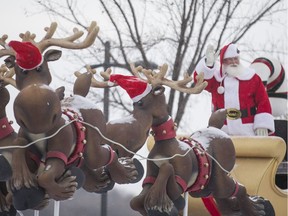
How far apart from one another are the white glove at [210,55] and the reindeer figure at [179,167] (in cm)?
69

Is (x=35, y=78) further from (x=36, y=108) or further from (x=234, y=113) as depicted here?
(x=234, y=113)

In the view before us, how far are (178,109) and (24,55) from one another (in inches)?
146

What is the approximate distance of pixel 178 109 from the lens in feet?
19.5

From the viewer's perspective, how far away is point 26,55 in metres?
2.33

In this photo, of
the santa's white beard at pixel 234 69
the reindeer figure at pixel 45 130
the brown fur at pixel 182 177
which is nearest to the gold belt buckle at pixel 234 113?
the santa's white beard at pixel 234 69

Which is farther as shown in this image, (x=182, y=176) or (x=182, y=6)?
(x=182, y=6)

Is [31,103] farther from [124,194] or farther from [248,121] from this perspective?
[248,121]

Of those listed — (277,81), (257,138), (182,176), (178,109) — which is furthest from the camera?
(178,109)

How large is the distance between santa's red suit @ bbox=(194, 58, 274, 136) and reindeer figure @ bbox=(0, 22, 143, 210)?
1.67 meters

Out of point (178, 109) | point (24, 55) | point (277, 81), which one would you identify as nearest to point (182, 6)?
point (178, 109)

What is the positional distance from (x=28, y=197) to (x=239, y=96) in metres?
2.17

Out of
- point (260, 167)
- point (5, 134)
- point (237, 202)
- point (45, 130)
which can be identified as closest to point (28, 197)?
point (45, 130)

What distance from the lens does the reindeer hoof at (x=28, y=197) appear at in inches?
90.7

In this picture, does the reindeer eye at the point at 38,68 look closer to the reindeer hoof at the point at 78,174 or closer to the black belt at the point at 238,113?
the reindeer hoof at the point at 78,174
